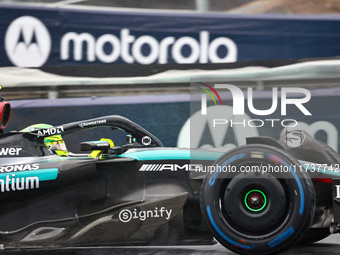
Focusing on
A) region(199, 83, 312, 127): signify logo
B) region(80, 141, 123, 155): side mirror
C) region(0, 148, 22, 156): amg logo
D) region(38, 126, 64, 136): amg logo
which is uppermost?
region(199, 83, 312, 127): signify logo

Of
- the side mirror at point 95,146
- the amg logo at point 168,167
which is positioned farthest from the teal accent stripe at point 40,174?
the amg logo at point 168,167

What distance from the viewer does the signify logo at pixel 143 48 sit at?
8016mm

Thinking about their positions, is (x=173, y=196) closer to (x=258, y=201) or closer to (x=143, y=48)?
(x=258, y=201)

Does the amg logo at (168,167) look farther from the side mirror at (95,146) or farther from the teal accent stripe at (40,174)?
the teal accent stripe at (40,174)

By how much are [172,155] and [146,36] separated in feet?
13.8

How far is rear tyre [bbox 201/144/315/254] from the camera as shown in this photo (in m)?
3.65

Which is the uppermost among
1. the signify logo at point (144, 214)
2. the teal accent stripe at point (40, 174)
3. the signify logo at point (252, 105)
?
the signify logo at point (252, 105)

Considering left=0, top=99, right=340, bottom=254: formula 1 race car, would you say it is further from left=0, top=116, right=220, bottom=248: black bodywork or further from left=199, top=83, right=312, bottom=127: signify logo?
left=199, top=83, right=312, bottom=127: signify logo

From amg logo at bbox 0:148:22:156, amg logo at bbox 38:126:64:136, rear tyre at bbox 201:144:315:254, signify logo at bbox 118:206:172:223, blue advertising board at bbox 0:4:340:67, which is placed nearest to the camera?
rear tyre at bbox 201:144:315:254

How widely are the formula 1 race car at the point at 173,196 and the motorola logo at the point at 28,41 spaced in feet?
13.3

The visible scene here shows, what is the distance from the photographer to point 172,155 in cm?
414

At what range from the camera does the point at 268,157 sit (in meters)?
3.75

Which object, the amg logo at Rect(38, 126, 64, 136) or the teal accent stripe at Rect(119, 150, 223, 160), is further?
the amg logo at Rect(38, 126, 64, 136)

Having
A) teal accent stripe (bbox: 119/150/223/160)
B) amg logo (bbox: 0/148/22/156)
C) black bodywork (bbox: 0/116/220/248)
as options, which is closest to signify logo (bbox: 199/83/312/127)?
teal accent stripe (bbox: 119/150/223/160)
